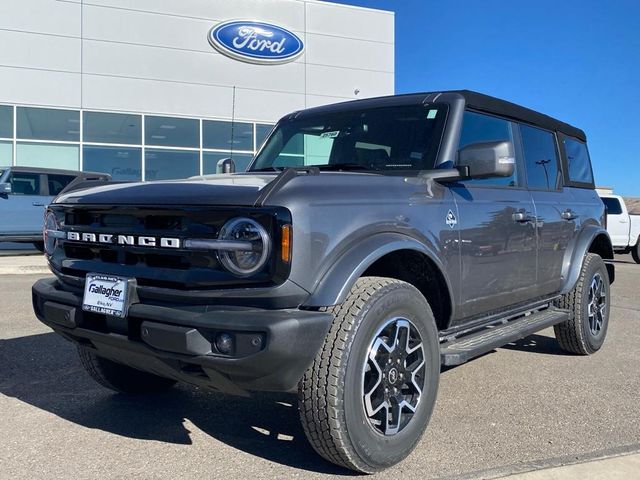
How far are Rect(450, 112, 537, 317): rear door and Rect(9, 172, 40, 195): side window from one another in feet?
37.9

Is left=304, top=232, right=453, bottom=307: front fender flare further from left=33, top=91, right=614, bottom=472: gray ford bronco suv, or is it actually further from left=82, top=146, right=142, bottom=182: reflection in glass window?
left=82, top=146, right=142, bottom=182: reflection in glass window

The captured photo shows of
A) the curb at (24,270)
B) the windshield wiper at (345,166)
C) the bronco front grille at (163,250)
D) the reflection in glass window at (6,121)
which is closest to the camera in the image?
the bronco front grille at (163,250)

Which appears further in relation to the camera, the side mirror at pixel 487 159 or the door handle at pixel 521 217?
the door handle at pixel 521 217

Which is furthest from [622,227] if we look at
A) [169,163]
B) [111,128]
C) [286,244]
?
[286,244]

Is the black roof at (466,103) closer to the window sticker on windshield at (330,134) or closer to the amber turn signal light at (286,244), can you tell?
the window sticker on windshield at (330,134)

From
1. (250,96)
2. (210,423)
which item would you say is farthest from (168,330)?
(250,96)

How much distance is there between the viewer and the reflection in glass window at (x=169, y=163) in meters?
16.8

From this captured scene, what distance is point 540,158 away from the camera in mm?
4871

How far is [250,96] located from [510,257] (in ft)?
48.4

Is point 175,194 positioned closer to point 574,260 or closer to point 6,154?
point 574,260

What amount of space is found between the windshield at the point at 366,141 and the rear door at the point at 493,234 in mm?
265

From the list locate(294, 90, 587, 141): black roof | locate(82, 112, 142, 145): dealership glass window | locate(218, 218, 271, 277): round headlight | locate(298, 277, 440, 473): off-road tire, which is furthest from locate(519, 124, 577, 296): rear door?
locate(82, 112, 142, 145): dealership glass window

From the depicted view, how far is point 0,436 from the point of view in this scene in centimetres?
329

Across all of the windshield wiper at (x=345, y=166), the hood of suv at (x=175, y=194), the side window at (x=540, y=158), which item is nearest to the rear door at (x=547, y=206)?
the side window at (x=540, y=158)
